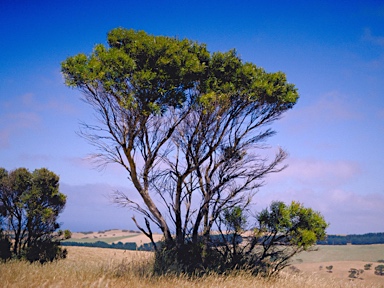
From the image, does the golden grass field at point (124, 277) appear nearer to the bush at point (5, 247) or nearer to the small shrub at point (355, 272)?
the bush at point (5, 247)

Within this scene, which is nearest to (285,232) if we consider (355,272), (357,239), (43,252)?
(43,252)

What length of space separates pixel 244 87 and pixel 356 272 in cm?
2310

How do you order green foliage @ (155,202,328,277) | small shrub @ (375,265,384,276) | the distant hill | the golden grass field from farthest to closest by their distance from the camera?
the distant hill < small shrub @ (375,265,384,276) < green foliage @ (155,202,328,277) < the golden grass field

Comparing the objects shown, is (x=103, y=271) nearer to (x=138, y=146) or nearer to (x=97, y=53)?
(x=138, y=146)

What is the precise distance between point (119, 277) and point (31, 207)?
1696 cm

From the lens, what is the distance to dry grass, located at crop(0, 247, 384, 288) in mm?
7430

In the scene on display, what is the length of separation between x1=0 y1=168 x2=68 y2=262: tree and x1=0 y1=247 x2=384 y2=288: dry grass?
43.1 ft

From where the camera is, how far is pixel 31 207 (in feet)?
78.6

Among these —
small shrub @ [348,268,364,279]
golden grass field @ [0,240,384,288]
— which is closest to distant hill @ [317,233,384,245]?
small shrub @ [348,268,364,279]

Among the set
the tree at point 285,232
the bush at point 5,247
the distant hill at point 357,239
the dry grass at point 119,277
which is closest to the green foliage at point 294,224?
the tree at point 285,232

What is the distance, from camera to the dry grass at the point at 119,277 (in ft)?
24.4

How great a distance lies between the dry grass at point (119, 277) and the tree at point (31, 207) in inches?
517

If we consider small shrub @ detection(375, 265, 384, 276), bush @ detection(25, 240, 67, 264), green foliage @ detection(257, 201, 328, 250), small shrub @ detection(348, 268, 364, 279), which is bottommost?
small shrub @ detection(348, 268, 364, 279)

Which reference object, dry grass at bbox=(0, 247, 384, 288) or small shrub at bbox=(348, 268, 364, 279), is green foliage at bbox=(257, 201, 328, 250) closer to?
dry grass at bbox=(0, 247, 384, 288)
